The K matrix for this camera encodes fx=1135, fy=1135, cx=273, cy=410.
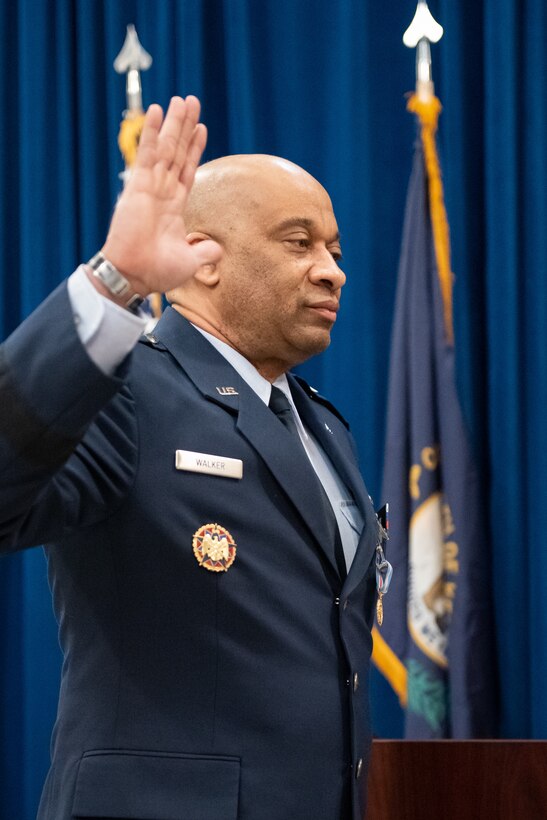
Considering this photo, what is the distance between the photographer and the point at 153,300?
3.95m

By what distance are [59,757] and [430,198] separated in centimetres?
240

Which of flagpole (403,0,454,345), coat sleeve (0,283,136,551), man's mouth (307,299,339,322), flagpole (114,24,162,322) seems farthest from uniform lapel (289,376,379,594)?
flagpole (114,24,162,322)

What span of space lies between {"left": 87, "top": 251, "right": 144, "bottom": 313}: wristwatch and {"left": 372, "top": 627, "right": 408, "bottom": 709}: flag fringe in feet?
7.64

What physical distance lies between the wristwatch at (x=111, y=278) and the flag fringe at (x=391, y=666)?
233 cm

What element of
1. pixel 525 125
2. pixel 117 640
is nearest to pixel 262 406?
pixel 117 640

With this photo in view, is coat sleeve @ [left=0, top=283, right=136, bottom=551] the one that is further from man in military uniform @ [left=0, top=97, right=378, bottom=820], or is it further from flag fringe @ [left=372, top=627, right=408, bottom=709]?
flag fringe @ [left=372, top=627, right=408, bottom=709]

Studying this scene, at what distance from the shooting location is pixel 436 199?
3445 mm

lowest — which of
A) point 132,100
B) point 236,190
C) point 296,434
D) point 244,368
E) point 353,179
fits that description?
point 296,434

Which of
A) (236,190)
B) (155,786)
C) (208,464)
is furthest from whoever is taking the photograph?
(236,190)

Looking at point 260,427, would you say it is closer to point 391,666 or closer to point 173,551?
point 173,551

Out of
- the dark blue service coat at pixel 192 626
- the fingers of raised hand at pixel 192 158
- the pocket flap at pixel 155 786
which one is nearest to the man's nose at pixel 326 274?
the dark blue service coat at pixel 192 626

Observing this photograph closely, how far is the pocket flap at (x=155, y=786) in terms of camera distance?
1.39 metres

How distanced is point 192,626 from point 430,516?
2.00m

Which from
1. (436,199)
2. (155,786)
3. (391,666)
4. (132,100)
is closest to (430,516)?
(391,666)
